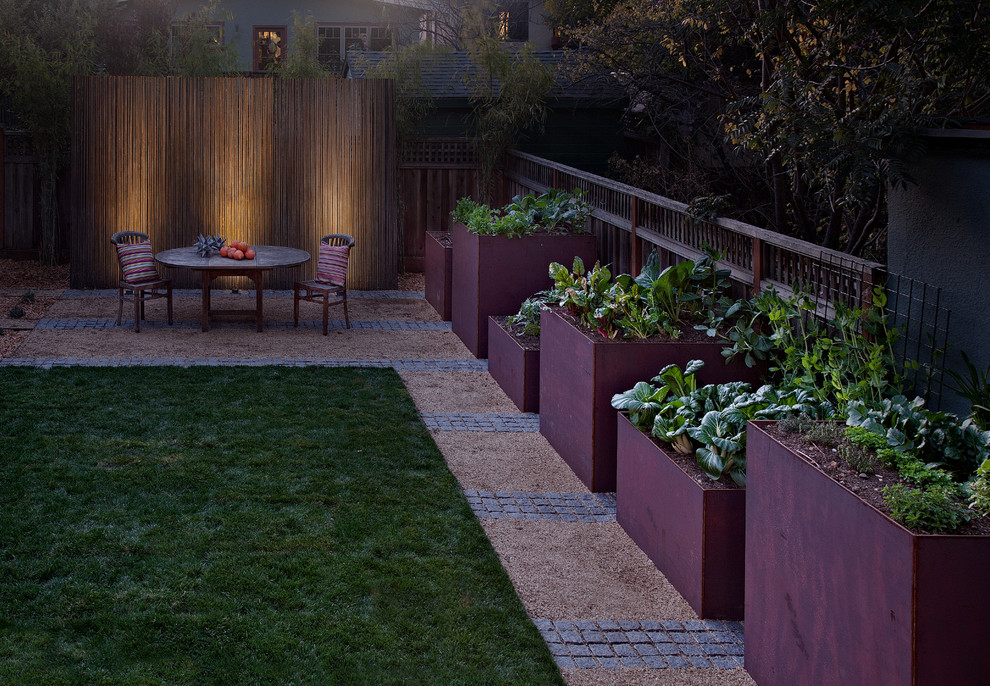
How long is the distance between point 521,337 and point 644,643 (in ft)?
13.9

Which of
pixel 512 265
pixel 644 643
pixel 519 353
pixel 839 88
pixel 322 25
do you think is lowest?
pixel 644 643

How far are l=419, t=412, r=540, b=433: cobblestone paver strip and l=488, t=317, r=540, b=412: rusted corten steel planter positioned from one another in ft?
0.45

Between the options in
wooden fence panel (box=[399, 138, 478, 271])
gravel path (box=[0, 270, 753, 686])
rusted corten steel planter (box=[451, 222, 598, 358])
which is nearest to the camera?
gravel path (box=[0, 270, 753, 686])

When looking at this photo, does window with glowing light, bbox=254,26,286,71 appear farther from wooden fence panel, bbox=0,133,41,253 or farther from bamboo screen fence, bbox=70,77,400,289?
bamboo screen fence, bbox=70,77,400,289

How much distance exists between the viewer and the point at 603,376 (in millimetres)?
6156

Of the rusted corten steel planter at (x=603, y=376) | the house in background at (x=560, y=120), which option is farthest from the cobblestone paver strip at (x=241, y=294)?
the rusted corten steel planter at (x=603, y=376)

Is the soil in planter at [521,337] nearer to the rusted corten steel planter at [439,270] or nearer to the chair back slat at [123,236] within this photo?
the rusted corten steel planter at [439,270]

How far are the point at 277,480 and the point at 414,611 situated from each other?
1.87 metres

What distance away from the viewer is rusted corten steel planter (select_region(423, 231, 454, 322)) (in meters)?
11.5

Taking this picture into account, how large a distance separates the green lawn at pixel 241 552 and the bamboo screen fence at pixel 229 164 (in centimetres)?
552

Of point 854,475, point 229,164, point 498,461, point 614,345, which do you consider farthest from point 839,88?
point 229,164

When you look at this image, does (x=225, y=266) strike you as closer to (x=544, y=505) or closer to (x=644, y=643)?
(x=544, y=505)

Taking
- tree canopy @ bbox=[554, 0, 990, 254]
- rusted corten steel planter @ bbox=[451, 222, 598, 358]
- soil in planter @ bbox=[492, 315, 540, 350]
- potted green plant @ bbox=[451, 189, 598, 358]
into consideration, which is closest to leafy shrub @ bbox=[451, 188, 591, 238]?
potted green plant @ bbox=[451, 189, 598, 358]

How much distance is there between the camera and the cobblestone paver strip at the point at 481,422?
299 inches
